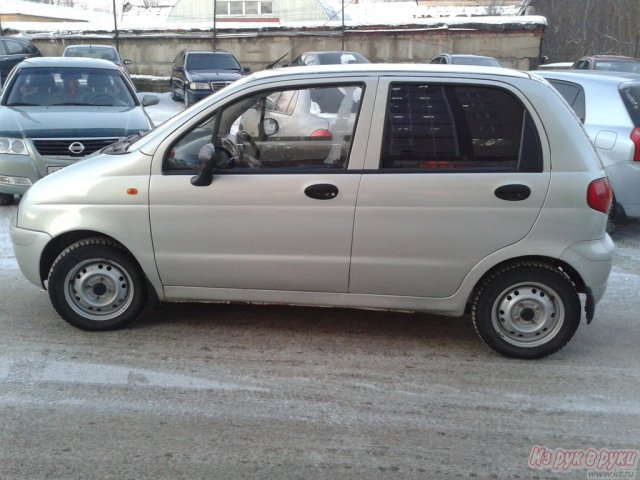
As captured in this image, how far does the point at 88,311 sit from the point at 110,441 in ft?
4.86

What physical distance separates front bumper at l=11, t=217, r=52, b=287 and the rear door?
214 centimetres

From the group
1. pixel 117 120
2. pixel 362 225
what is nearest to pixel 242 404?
pixel 362 225

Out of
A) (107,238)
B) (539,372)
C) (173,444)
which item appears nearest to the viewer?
(173,444)

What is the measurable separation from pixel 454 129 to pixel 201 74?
14.6 meters

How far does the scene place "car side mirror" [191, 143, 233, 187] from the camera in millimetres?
4309

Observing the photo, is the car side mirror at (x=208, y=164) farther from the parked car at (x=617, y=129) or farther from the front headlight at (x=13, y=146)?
the parked car at (x=617, y=129)

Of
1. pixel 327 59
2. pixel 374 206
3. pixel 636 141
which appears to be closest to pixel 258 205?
pixel 374 206

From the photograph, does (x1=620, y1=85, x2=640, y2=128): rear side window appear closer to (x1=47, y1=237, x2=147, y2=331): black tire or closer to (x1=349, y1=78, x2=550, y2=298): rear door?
(x1=349, y1=78, x2=550, y2=298): rear door

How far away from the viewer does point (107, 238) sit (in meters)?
4.65

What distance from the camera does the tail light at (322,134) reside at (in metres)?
4.47

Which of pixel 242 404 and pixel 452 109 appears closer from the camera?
pixel 242 404

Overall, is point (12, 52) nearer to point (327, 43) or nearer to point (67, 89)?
point (327, 43)

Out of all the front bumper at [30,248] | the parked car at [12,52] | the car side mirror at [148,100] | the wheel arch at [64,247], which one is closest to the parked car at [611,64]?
the car side mirror at [148,100]

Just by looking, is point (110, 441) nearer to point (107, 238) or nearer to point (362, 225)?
point (107, 238)
